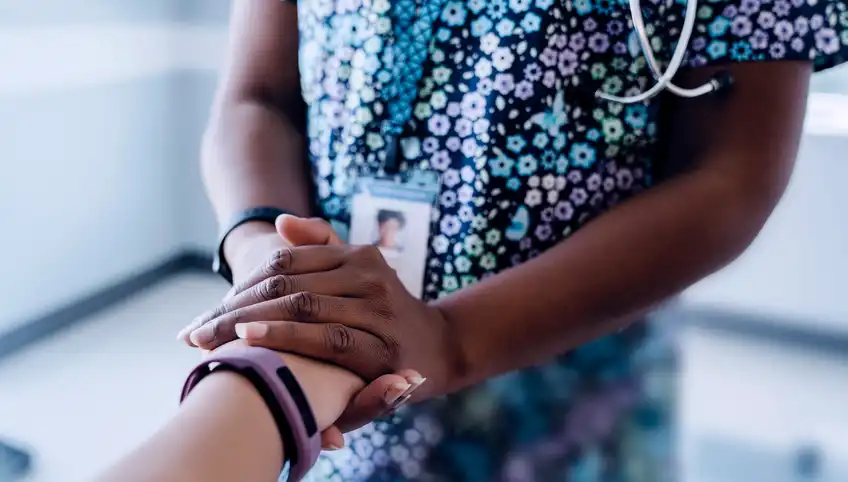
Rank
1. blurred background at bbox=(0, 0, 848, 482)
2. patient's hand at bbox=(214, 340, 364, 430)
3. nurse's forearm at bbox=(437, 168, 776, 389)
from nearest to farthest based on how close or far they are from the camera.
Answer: patient's hand at bbox=(214, 340, 364, 430) < nurse's forearm at bbox=(437, 168, 776, 389) < blurred background at bbox=(0, 0, 848, 482)

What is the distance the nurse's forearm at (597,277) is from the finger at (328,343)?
0.09 m

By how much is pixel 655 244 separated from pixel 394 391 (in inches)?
A: 11.4

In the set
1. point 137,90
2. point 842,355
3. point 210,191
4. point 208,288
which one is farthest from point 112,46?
point 842,355

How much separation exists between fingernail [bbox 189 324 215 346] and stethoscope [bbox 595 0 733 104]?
44 cm

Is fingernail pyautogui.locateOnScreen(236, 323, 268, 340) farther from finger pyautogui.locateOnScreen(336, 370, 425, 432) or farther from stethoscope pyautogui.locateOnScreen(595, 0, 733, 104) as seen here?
stethoscope pyautogui.locateOnScreen(595, 0, 733, 104)

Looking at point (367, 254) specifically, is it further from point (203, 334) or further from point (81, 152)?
point (81, 152)

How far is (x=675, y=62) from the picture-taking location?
2.36 feet

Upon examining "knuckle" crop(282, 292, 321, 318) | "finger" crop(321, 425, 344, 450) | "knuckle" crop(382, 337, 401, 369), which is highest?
"knuckle" crop(282, 292, 321, 318)

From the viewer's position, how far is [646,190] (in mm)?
784

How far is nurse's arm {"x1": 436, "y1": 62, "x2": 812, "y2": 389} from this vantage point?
726mm

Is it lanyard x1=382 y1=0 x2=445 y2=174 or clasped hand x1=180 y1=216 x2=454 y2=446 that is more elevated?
lanyard x1=382 y1=0 x2=445 y2=174

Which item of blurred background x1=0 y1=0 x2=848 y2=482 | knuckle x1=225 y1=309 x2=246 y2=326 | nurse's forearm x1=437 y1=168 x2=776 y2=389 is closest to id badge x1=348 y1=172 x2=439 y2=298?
nurse's forearm x1=437 y1=168 x2=776 y2=389

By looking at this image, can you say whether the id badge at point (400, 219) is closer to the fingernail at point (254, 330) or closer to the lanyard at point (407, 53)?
the lanyard at point (407, 53)

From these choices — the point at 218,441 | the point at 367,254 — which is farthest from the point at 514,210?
the point at 218,441
